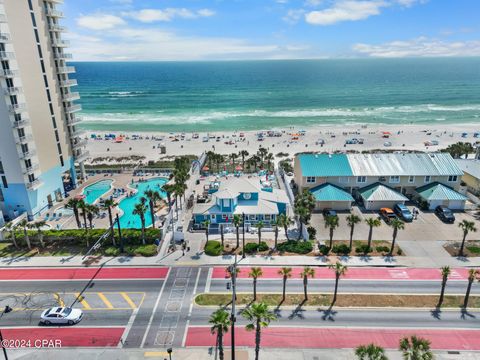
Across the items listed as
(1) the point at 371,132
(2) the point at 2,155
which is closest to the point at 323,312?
(2) the point at 2,155

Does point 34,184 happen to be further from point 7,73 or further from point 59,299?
point 59,299

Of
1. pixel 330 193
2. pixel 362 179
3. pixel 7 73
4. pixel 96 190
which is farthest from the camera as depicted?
pixel 96 190

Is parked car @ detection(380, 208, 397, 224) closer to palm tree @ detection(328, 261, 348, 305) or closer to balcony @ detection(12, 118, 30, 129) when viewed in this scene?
palm tree @ detection(328, 261, 348, 305)

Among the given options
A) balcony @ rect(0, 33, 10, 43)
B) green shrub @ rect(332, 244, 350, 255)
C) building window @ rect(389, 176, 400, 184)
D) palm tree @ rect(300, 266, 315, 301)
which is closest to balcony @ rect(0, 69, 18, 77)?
balcony @ rect(0, 33, 10, 43)

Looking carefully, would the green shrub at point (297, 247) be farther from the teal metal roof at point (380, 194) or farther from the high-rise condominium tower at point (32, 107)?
the high-rise condominium tower at point (32, 107)

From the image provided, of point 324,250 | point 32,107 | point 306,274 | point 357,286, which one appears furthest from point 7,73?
point 357,286

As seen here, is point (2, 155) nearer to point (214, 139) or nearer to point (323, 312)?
point (323, 312)

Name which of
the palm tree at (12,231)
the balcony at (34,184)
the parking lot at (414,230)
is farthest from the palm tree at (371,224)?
the balcony at (34,184)

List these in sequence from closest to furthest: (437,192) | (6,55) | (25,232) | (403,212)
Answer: (25,232) < (6,55) < (403,212) < (437,192)
